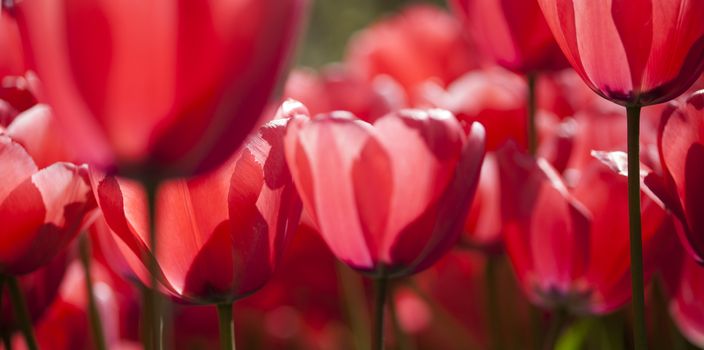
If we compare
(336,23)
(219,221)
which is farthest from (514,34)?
(336,23)

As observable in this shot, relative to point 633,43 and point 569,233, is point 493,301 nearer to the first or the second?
point 569,233

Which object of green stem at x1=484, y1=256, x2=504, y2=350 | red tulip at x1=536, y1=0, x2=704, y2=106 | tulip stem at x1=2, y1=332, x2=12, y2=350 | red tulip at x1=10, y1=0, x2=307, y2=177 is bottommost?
green stem at x1=484, y1=256, x2=504, y2=350

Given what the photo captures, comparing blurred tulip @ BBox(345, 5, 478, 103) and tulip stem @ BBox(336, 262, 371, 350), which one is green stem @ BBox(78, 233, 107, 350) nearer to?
tulip stem @ BBox(336, 262, 371, 350)

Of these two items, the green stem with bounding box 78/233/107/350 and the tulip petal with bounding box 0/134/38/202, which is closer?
the tulip petal with bounding box 0/134/38/202

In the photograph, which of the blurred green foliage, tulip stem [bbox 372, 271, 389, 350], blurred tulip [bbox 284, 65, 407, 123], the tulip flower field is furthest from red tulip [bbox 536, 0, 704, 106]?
the blurred green foliage

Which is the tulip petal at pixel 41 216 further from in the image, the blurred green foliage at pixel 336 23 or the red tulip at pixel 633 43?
the blurred green foliage at pixel 336 23

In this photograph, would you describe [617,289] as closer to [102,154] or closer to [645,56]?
[645,56]

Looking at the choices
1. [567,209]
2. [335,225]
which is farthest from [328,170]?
[567,209]

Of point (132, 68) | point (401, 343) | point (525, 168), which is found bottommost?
point (401, 343)
